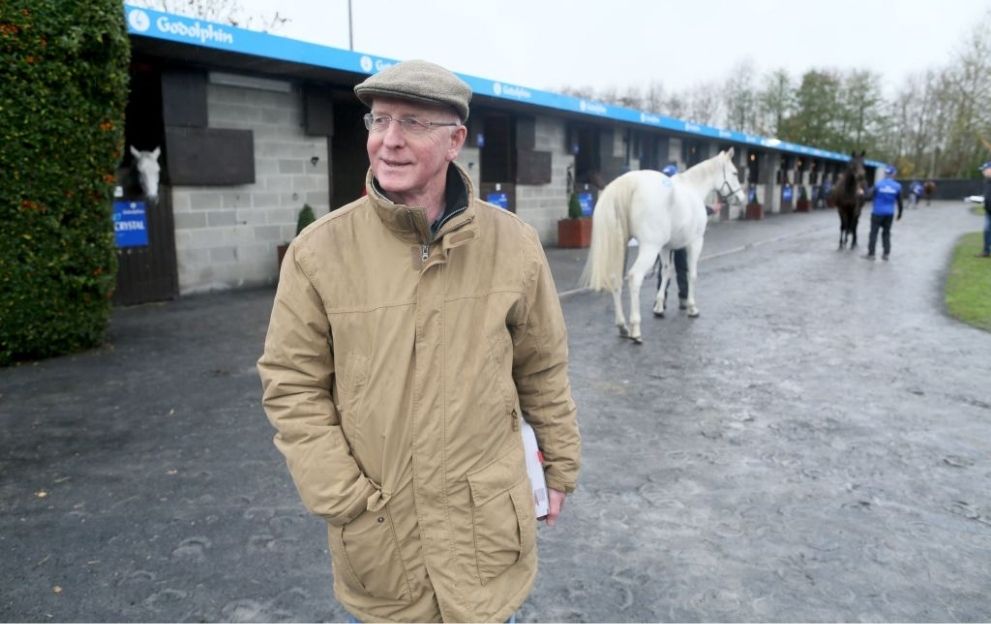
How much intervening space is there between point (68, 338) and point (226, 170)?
435 centimetres

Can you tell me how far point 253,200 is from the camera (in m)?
10.7

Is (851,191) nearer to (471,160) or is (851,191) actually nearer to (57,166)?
(471,160)

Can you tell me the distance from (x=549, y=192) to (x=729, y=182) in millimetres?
8791

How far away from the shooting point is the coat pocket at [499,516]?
1706mm

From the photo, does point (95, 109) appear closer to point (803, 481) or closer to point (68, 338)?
point (68, 338)

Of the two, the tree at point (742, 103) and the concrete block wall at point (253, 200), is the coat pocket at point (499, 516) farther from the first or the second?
the tree at point (742, 103)

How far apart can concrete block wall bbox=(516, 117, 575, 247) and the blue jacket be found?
7211 mm

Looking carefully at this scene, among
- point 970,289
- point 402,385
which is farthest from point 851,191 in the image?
point 402,385

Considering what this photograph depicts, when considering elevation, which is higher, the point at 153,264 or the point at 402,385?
the point at 402,385

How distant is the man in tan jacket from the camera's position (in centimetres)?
168

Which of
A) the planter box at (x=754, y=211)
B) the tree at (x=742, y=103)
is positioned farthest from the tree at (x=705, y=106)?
the planter box at (x=754, y=211)

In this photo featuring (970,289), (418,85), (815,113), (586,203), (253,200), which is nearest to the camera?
(418,85)

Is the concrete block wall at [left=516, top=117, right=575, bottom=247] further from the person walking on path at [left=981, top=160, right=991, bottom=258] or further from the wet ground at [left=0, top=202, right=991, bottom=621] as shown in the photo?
the wet ground at [left=0, top=202, right=991, bottom=621]

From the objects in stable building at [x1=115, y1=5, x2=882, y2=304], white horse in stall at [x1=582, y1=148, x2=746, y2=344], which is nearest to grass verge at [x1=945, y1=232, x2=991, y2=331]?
white horse in stall at [x1=582, y1=148, x2=746, y2=344]
